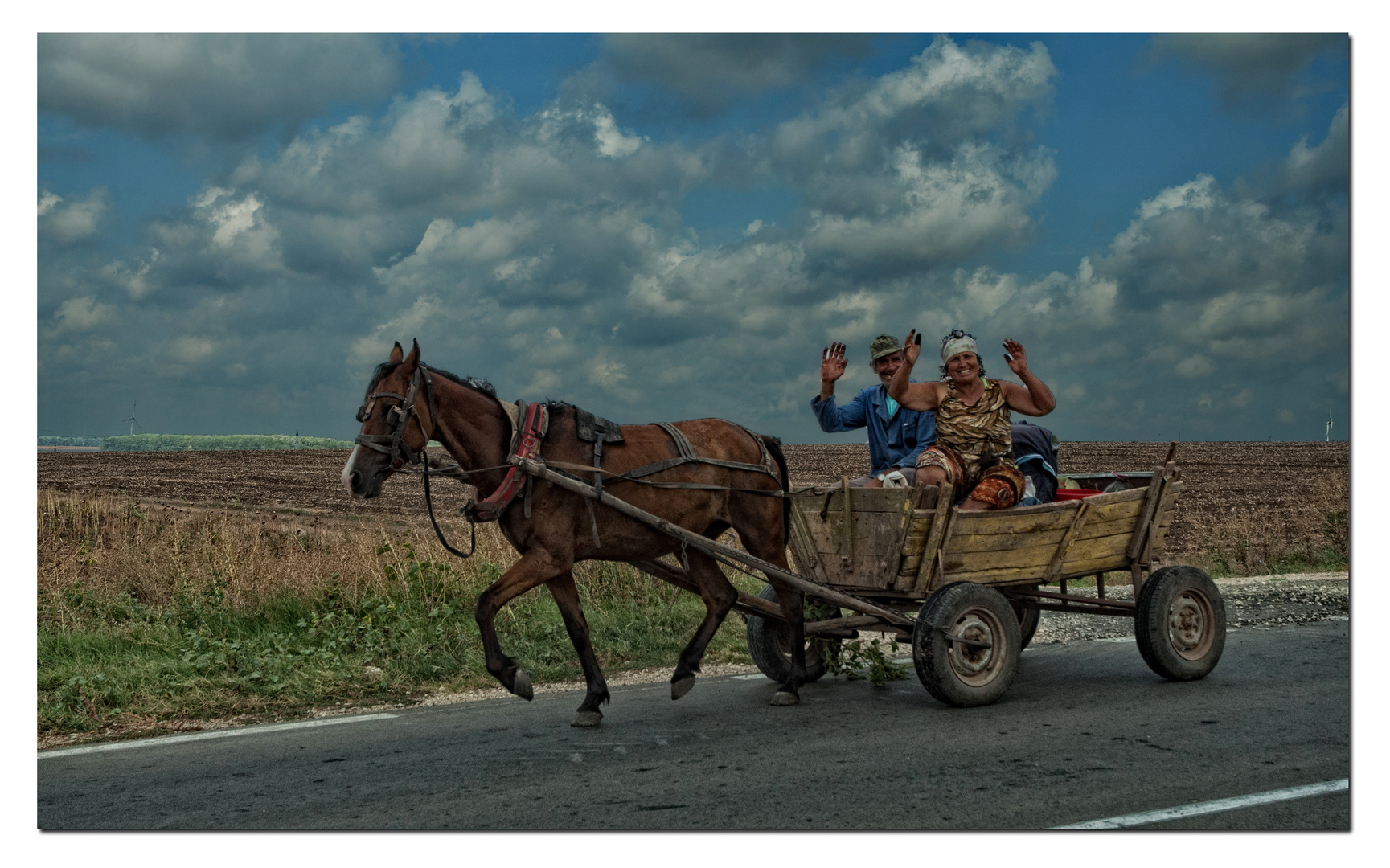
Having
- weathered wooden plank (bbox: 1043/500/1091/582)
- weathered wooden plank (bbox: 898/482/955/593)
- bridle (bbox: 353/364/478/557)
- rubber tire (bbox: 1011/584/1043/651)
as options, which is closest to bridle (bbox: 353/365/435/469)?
bridle (bbox: 353/364/478/557)

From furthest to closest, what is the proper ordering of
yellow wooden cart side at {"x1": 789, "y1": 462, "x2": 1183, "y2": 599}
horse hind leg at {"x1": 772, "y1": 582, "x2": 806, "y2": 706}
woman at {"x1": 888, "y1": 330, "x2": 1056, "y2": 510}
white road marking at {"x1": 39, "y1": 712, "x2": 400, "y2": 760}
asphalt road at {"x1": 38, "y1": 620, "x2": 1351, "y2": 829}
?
horse hind leg at {"x1": 772, "y1": 582, "x2": 806, "y2": 706}, woman at {"x1": 888, "y1": 330, "x2": 1056, "y2": 510}, yellow wooden cart side at {"x1": 789, "y1": 462, "x2": 1183, "y2": 599}, white road marking at {"x1": 39, "y1": 712, "x2": 400, "y2": 760}, asphalt road at {"x1": 38, "y1": 620, "x2": 1351, "y2": 829}

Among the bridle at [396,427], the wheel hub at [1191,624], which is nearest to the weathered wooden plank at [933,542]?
the wheel hub at [1191,624]

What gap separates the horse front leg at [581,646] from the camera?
558 cm

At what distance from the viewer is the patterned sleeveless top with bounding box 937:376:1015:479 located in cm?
624

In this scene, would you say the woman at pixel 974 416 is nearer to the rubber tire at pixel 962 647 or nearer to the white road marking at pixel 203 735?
the rubber tire at pixel 962 647

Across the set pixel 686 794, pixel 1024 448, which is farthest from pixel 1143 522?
pixel 686 794

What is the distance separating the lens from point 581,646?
18.7 feet

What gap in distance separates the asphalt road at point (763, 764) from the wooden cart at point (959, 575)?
0.91ft

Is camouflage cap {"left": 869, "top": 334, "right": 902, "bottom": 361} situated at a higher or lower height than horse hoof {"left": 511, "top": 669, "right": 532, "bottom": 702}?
higher

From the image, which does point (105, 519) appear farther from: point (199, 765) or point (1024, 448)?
point (1024, 448)

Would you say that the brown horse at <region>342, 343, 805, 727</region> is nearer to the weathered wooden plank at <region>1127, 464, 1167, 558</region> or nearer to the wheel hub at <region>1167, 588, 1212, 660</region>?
the weathered wooden plank at <region>1127, 464, 1167, 558</region>

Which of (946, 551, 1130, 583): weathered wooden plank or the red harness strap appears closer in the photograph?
the red harness strap

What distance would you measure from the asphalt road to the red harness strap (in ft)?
3.84

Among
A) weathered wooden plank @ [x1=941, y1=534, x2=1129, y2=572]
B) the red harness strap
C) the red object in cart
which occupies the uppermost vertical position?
the red harness strap
